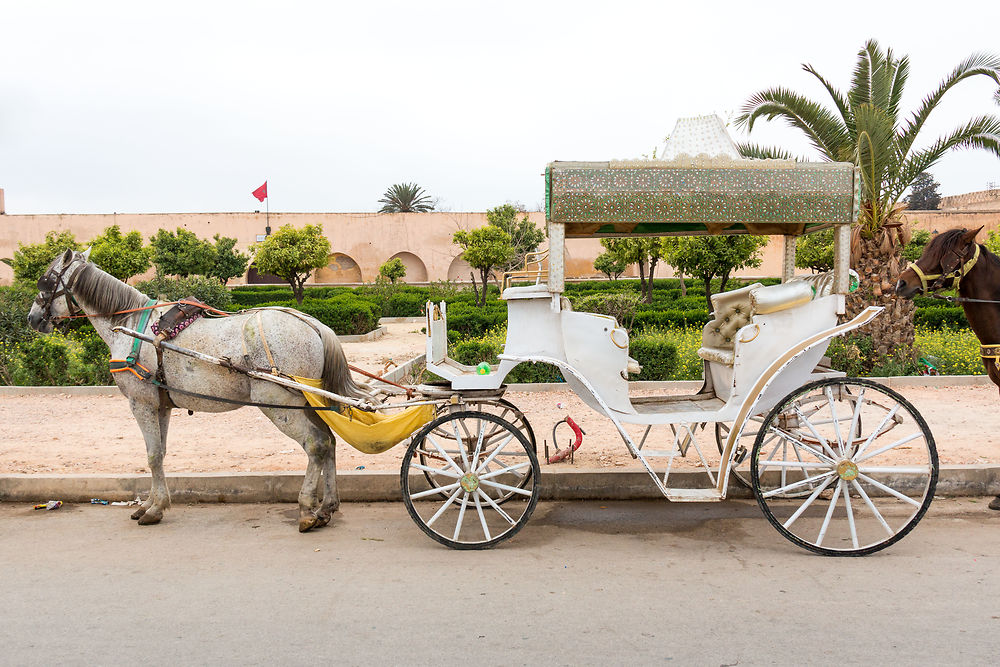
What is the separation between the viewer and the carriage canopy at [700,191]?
13.6 ft

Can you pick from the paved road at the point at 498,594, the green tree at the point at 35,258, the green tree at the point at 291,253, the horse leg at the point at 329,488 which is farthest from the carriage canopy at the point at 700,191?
the green tree at the point at 35,258

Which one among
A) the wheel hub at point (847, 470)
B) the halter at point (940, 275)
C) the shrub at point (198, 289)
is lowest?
the wheel hub at point (847, 470)

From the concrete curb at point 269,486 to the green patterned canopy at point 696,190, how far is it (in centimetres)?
210

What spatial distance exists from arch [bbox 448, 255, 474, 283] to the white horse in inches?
1197

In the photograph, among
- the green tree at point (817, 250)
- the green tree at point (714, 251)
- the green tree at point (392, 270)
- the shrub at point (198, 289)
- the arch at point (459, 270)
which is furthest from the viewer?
the arch at point (459, 270)

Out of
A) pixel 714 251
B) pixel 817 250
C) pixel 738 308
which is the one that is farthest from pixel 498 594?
pixel 817 250

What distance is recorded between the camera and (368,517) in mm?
4887

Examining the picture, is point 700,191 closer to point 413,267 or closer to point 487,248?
point 487,248

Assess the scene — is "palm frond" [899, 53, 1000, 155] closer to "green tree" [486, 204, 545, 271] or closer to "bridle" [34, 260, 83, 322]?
"bridle" [34, 260, 83, 322]

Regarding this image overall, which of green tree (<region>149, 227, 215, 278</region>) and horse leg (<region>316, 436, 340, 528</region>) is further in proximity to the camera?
green tree (<region>149, 227, 215, 278</region>)

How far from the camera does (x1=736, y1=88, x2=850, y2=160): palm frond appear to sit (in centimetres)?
1062

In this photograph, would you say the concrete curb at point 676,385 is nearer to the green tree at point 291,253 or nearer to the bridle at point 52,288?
the bridle at point 52,288

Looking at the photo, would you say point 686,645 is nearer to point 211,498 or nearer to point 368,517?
point 368,517

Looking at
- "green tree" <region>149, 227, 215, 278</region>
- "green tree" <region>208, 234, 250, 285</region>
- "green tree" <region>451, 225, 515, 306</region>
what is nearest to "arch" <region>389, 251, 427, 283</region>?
"green tree" <region>208, 234, 250, 285</region>
